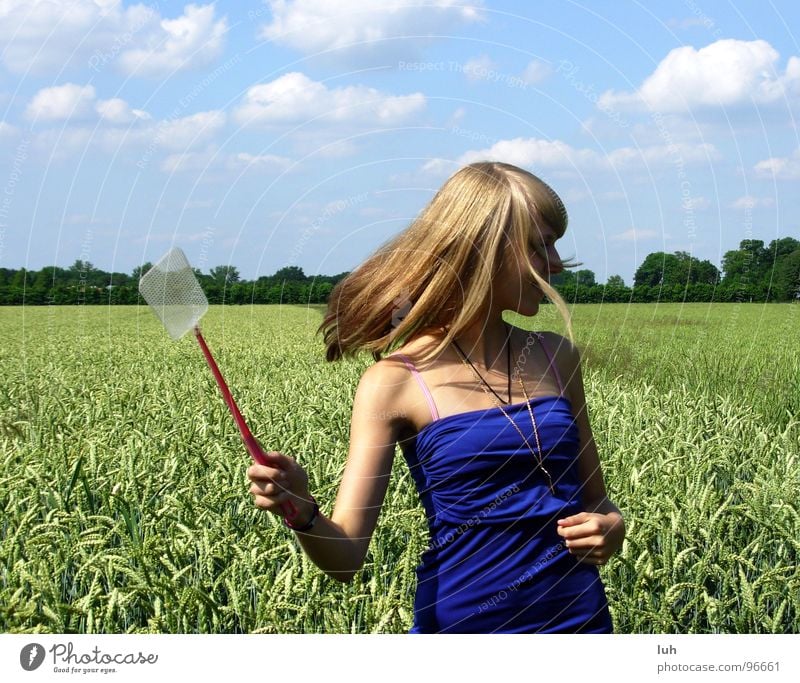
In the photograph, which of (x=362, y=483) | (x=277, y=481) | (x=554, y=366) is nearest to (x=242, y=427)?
(x=277, y=481)

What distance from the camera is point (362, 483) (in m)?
1.84

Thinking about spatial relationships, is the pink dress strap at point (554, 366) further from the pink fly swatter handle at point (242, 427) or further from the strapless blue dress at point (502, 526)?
the pink fly swatter handle at point (242, 427)

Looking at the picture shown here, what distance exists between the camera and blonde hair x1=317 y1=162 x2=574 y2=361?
75.4 inches

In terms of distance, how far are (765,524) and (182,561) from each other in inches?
71.9

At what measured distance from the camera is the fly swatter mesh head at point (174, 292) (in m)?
1.45

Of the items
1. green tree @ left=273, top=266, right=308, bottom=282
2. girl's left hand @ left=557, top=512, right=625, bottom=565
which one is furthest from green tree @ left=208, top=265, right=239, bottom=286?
girl's left hand @ left=557, top=512, right=625, bottom=565

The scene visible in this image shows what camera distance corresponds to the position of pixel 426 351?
78.5 inches

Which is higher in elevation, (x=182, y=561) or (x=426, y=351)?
(x=426, y=351)

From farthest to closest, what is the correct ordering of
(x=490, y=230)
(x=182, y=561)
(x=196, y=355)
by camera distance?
(x=196, y=355) → (x=182, y=561) → (x=490, y=230)

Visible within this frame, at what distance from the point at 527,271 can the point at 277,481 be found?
0.68 m

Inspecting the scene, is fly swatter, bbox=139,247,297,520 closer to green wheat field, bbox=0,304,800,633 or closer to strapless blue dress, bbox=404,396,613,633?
strapless blue dress, bbox=404,396,613,633

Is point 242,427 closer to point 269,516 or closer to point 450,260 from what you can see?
point 450,260
